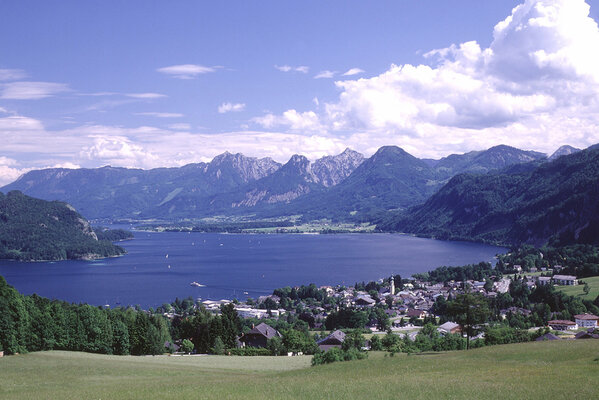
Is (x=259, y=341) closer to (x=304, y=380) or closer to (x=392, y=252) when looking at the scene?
(x=304, y=380)

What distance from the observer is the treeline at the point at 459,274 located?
375 ft

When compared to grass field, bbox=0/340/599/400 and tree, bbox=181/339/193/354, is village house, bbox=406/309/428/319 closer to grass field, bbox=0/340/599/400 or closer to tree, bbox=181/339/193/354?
tree, bbox=181/339/193/354

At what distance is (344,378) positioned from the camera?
2208cm

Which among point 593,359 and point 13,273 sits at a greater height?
point 593,359

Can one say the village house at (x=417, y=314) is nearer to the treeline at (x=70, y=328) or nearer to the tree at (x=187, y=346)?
the tree at (x=187, y=346)

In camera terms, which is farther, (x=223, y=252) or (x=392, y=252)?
(x=223, y=252)

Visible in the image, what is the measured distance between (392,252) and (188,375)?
15775 cm

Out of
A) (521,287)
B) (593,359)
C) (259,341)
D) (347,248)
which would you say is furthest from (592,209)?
(593,359)

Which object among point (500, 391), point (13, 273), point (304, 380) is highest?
point (500, 391)

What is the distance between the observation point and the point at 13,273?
147m

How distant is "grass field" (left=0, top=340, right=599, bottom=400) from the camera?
55.4 feet

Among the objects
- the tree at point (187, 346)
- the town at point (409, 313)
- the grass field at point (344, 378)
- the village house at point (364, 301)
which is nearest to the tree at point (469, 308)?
the town at point (409, 313)

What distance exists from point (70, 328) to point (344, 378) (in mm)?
26556

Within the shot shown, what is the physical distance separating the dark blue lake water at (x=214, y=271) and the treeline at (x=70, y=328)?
1997 inches
